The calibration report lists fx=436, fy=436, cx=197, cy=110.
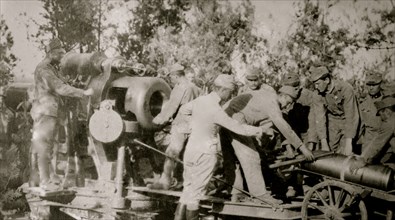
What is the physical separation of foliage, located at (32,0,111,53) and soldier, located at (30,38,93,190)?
5093mm

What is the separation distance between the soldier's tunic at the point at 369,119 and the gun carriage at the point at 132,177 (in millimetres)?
1103

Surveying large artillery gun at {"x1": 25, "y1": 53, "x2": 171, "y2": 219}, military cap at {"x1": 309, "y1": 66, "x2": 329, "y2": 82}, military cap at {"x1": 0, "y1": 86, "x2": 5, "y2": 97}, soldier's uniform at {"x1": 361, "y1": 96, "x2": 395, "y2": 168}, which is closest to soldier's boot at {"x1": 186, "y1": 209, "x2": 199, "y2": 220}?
large artillery gun at {"x1": 25, "y1": 53, "x2": 171, "y2": 219}

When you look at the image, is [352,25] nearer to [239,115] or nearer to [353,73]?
[353,73]

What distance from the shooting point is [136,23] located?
45.7 ft

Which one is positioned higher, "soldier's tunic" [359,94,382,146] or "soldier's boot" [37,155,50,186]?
"soldier's tunic" [359,94,382,146]

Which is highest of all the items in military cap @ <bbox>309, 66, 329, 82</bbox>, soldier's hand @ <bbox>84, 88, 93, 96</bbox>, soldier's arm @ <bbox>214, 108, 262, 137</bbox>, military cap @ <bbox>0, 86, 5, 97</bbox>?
military cap @ <bbox>309, 66, 329, 82</bbox>

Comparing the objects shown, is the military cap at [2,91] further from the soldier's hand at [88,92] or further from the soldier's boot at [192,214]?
the soldier's boot at [192,214]

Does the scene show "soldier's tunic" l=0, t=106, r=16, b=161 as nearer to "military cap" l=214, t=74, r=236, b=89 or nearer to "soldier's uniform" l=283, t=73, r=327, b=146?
"military cap" l=214, t=74, r=236, b=89

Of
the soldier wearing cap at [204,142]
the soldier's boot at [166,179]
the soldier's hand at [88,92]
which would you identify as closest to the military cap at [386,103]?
the soldier wearing cap at [204,142]

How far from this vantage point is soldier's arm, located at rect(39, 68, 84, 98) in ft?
23.1

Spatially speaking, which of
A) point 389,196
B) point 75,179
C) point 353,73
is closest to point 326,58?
point 353,73

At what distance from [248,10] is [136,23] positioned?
3.63 metres

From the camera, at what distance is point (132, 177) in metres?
7.36

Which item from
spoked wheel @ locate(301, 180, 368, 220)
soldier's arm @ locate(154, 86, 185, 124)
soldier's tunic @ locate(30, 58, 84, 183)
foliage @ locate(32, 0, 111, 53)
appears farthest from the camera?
foliage @ locate(32, 0, 111, 53)
